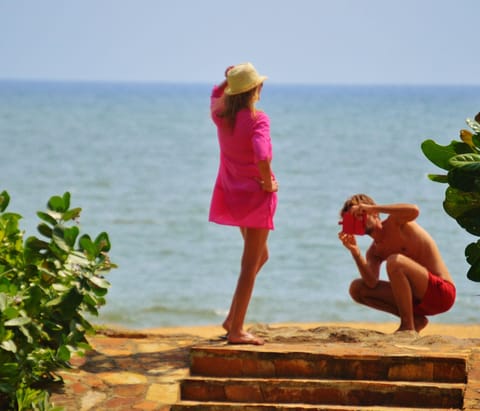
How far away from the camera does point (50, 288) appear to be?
5609 mm

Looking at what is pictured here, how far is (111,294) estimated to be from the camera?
1161 cm

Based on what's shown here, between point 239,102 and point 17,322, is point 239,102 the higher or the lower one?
the higher one

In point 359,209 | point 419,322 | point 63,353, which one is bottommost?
point 63,353

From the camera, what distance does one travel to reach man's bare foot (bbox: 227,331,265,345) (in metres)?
6.04

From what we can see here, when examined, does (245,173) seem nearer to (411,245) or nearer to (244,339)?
(244,339)

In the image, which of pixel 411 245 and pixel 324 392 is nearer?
pixel 324 392

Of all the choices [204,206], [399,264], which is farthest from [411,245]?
[204,206]

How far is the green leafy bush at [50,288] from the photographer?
5.38 metres

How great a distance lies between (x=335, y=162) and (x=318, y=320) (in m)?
19.1

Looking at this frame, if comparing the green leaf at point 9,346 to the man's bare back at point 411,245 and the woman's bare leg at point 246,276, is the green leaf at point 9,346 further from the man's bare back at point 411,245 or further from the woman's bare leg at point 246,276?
the man's bare back at point 411,245

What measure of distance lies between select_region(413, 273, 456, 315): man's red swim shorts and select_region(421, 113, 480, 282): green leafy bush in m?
2.69

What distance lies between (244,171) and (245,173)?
0.04ft

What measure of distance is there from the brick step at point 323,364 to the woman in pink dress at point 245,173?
1.03ft

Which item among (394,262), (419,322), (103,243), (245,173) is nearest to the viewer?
(103,243)
